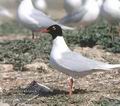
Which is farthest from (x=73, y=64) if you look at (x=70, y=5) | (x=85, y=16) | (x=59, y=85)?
(x=70, y=5)

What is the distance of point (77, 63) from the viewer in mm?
9742

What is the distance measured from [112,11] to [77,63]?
6089mm

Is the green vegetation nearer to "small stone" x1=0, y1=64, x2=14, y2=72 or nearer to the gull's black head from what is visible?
"small stone" x1=0, y1=64, x2=14, y2=72

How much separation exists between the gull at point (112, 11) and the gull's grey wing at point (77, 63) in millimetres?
5900

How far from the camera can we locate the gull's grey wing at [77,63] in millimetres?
9625

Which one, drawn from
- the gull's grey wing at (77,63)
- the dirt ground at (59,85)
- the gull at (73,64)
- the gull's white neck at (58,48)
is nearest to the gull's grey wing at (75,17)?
the dirt ground at (59,85)

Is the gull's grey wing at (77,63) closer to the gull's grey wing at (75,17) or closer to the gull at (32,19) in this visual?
the gull at (32,19)

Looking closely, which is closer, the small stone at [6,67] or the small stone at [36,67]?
the small stone at [36,67]

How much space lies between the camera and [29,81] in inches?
444

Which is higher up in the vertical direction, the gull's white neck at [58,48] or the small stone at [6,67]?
the gull's white neck at [58,48]

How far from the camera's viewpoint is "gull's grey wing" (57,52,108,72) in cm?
962

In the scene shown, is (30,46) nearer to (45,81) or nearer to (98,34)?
(98,34)

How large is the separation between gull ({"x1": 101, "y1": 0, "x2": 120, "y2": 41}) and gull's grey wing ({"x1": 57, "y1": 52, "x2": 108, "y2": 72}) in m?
5.90

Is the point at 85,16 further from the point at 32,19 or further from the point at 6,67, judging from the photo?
the point at 6,67
